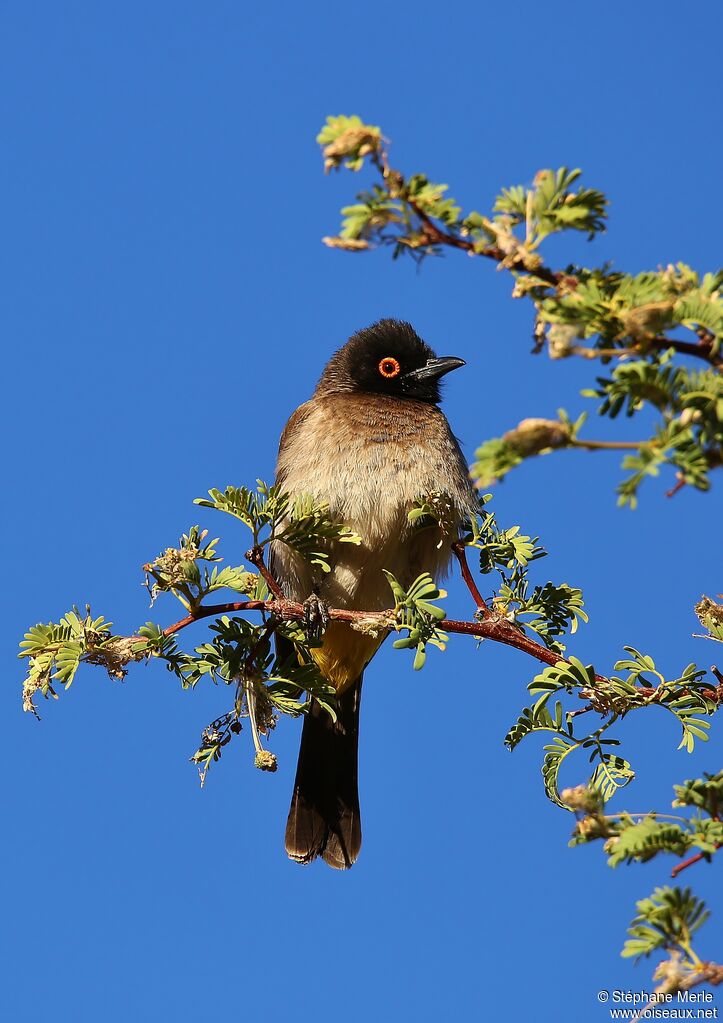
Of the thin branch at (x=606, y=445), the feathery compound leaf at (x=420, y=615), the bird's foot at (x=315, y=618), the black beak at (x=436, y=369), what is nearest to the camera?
the thin branch at (x=606, y=445)

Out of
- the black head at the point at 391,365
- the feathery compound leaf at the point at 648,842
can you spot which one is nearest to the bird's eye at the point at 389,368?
the black head at the point at 391,365

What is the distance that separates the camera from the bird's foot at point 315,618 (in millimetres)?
4293

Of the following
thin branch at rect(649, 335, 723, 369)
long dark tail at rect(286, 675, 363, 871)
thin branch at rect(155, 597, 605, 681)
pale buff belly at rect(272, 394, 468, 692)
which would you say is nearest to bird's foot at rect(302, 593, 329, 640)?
thin branch at rect(155, 597, 605, 681)

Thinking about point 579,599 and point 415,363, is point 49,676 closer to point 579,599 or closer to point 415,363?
point 579,599

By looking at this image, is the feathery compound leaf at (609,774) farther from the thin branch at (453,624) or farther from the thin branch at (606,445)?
the thin branch at (606,445)

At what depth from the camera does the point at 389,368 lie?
22.3 feet

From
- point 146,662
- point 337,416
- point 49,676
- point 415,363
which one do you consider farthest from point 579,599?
point 415,363

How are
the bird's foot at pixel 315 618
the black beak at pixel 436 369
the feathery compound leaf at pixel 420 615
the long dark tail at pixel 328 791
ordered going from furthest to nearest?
the black beak at pixel 436 369, the long dark tail at pixel 328 791, the bird's foot at pixel 315 618, the feathery compound leaf at pixel 420 615

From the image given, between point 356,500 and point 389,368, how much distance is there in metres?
1.42

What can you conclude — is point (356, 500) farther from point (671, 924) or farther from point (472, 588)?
point (671, 924)

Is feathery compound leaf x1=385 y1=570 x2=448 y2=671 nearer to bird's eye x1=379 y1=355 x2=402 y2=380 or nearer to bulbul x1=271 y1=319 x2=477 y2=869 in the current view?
bulbul x1=271 y1=319 x2=477 y2=869

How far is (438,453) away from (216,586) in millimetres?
2263

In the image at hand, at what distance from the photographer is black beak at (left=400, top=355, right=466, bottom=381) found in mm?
6629

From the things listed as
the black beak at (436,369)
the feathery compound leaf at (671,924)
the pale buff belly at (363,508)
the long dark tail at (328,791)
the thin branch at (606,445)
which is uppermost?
the black beak at (436,369)
